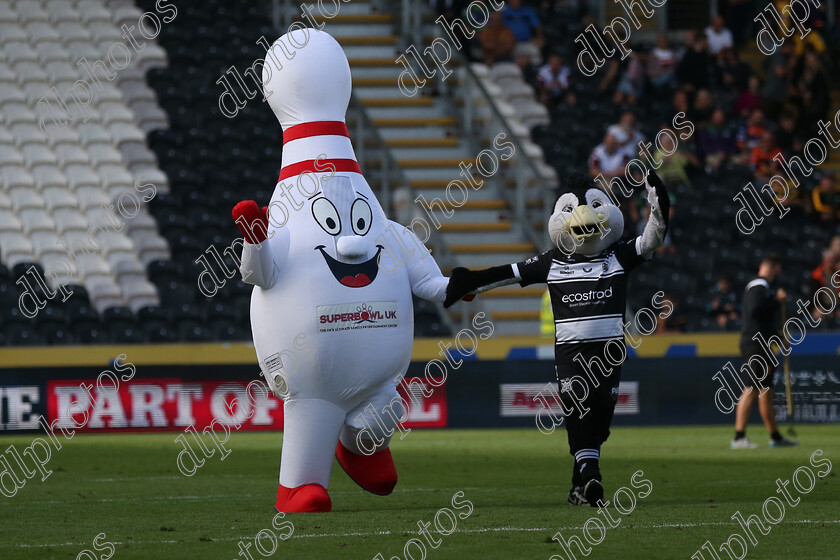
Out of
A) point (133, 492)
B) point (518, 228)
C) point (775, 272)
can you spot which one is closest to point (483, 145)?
point (518, 228)

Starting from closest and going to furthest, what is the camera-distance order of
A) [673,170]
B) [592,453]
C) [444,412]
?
[592,453]
[444,412]
[673,170]

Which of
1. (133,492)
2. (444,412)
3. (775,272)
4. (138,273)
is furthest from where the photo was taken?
(138,273)

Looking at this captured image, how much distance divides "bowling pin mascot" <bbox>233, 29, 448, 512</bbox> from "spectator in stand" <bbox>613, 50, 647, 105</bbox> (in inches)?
582

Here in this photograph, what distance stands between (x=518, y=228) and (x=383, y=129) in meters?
3.10

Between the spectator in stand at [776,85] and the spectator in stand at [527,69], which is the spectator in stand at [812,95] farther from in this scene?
the spectator in stand at [527,69]

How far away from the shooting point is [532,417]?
16.9 meters

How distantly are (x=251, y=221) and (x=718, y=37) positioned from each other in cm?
1798

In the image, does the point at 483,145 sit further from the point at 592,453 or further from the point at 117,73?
the point at 592,453

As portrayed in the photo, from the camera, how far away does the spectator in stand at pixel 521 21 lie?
76.9ft

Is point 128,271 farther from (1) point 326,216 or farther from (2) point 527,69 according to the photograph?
(1) point 326,216

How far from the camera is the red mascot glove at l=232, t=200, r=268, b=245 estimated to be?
7.65m

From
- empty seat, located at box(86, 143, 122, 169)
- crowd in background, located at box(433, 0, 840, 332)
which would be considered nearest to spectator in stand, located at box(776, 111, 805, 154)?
crowd in background, located at box(433, 0, 840, 332)

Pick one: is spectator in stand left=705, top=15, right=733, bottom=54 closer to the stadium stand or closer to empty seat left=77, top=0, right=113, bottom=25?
the stadium stand

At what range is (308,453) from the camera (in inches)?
316
